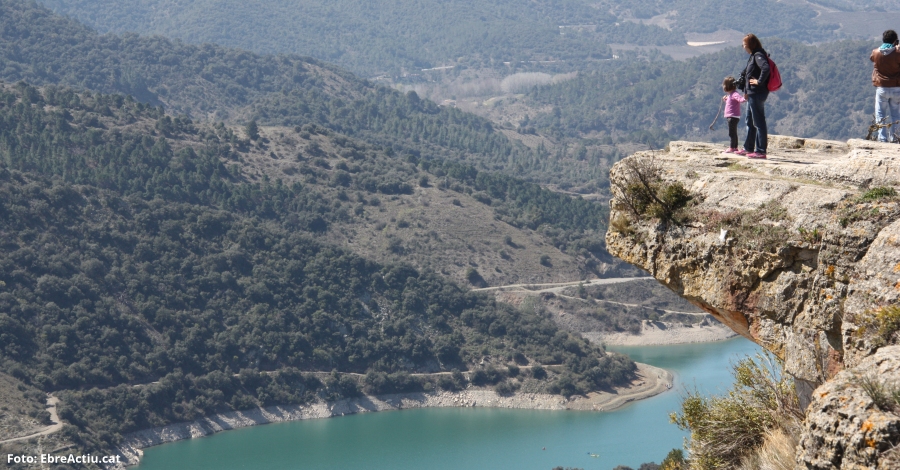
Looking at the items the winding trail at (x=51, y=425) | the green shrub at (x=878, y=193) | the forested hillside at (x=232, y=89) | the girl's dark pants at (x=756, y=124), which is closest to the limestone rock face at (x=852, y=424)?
the green shrub at (x=878, y=193)

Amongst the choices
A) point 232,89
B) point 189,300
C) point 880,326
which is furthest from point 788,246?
point 232,89

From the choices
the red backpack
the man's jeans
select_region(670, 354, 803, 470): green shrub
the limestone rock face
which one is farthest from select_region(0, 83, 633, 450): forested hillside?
the limestone rock face

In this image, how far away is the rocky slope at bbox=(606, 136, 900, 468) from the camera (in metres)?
6.27

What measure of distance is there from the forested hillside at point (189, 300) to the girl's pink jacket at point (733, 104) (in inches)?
1833

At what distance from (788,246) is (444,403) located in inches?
2467

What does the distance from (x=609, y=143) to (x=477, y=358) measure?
368ft

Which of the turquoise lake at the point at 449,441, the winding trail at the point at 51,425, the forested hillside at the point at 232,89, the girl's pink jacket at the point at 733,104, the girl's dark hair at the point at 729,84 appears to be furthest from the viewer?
the forested hillside at the point at 232,89

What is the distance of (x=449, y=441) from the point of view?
191 feet

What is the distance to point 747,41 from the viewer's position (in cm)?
1027

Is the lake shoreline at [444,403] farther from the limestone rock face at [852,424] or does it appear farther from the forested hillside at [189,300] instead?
the limestone rock face at [852,424]

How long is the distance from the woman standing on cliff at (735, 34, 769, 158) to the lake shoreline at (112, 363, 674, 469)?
54.4 meters

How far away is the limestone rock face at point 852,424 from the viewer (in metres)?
5.20

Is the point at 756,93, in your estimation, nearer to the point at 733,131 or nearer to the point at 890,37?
the point at 733,131

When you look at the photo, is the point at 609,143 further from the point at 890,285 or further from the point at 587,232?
the point at 890,285
